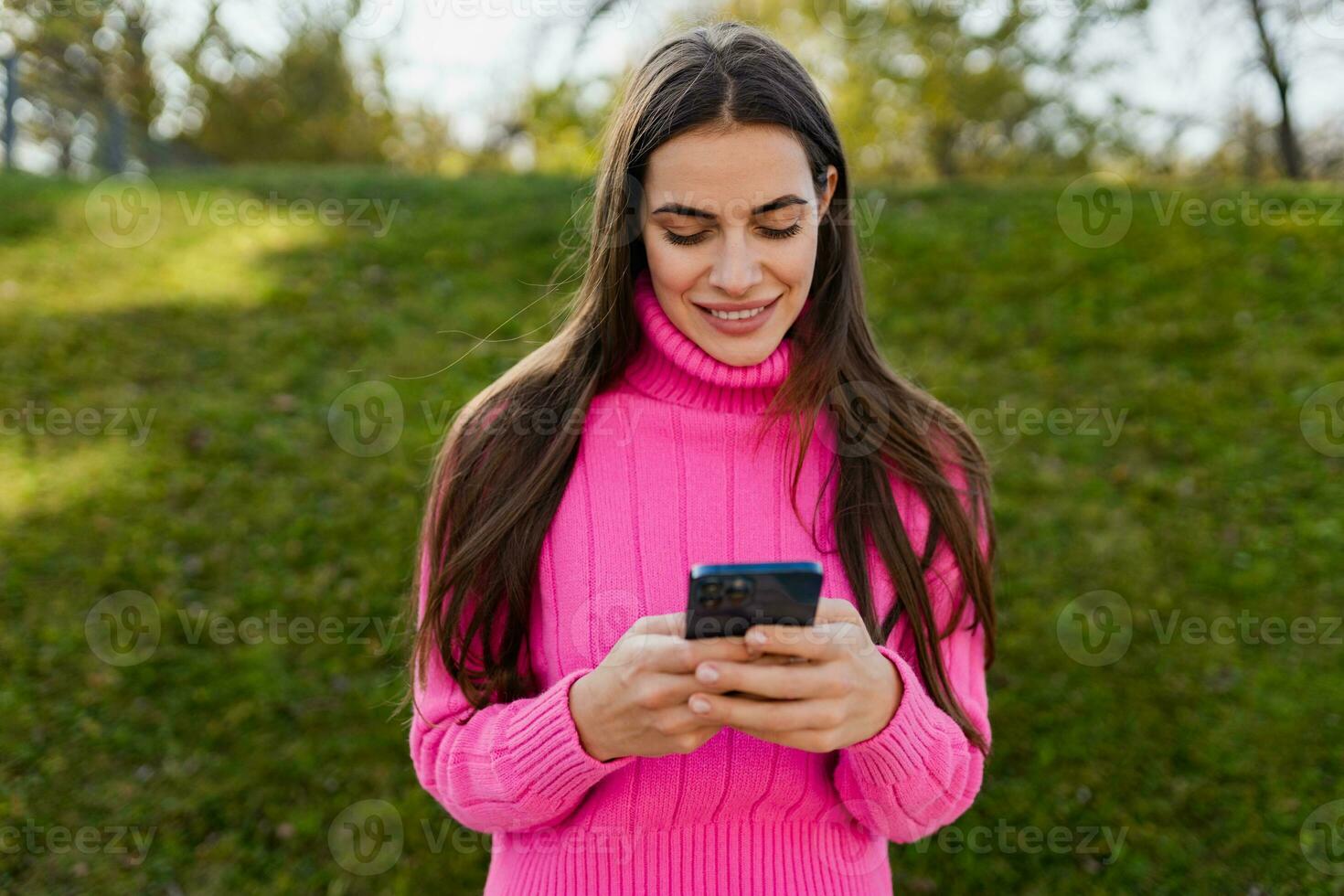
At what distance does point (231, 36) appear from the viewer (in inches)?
531

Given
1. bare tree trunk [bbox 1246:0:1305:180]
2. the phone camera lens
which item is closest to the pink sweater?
the phone camera lens

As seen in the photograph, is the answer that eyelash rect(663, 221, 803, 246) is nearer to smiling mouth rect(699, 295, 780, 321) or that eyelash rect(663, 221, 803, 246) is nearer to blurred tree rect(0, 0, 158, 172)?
smiling mouth rect(699, 295, 780, 321)

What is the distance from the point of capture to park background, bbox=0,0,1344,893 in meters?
3.47

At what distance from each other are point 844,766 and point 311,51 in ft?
50.0

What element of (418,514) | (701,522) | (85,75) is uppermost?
(85,75)

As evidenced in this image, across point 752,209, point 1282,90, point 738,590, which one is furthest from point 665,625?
point 1282,90

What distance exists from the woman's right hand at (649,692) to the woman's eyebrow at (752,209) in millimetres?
755

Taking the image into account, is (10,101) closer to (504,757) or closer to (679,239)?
(679,239)

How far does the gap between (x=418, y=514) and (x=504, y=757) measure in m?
3.18

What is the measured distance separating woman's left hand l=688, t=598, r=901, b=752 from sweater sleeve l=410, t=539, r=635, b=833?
292 mm

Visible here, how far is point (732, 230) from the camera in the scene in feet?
5.74

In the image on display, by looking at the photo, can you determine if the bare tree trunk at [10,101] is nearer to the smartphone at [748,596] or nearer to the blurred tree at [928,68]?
the blurred tree at [928,68]

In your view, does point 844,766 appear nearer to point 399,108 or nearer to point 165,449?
point 165,449

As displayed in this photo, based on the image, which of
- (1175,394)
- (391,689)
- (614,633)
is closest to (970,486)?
(614,633)
